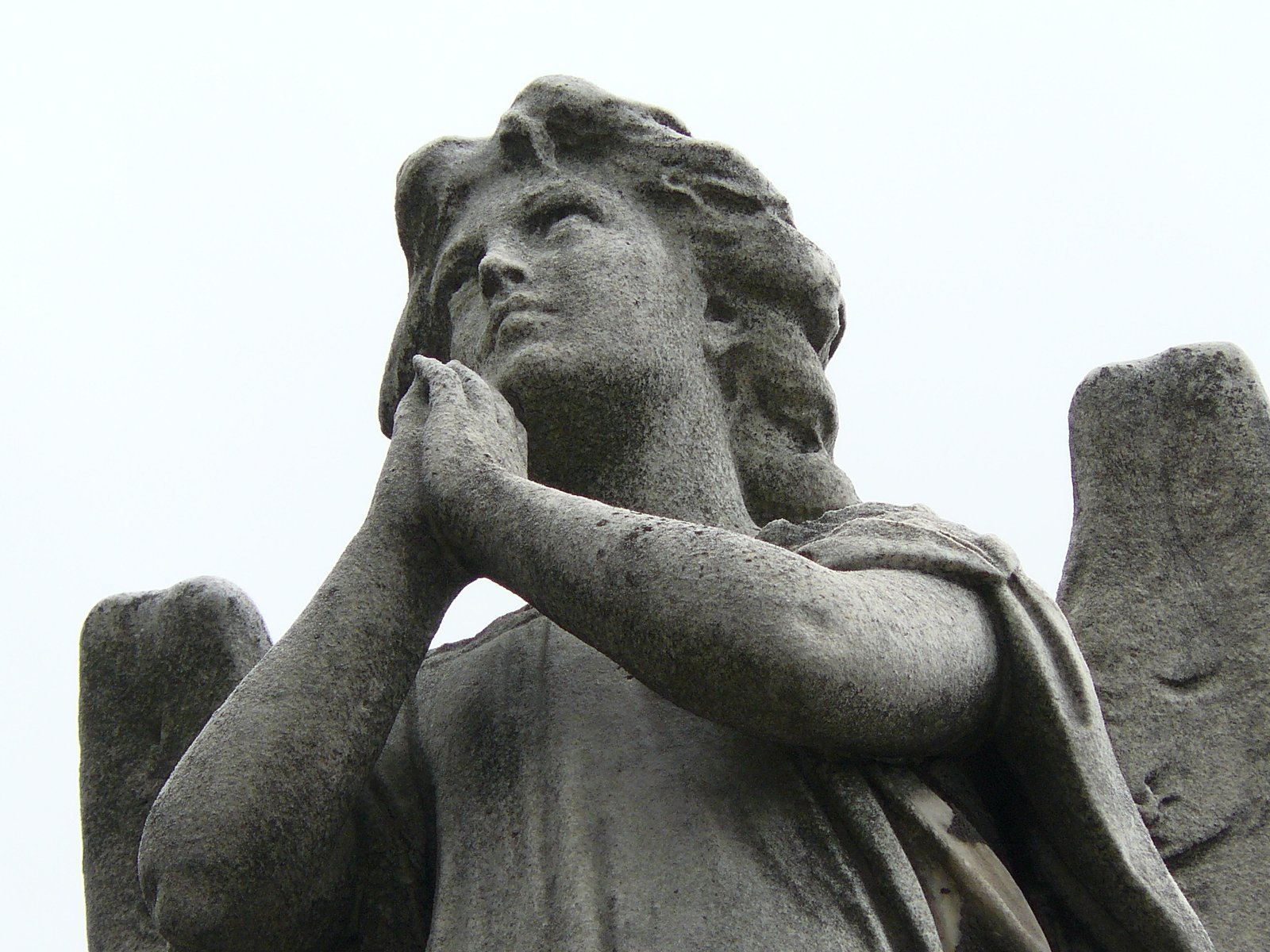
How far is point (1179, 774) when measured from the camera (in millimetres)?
3844

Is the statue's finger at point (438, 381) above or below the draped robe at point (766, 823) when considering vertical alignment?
above

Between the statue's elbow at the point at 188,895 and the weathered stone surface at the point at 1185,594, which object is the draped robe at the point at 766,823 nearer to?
the statue's elbow at the point at 188,895

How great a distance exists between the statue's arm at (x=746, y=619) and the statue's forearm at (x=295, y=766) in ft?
0.59

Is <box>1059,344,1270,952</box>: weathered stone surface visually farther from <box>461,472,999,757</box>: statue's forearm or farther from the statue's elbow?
the statue's elbow

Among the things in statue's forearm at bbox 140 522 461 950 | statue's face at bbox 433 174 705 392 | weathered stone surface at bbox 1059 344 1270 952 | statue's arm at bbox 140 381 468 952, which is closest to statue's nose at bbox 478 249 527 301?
statue's face at bbox 433 174 705 392

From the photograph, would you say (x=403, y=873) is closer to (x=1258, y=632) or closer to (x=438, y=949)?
(x=438, y=949)

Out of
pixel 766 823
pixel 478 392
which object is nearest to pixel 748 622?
pixel 766 823

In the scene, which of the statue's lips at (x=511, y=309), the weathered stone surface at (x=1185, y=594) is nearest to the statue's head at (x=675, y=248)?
the statue's lips at (x=511, y=309)

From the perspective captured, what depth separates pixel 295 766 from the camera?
303 centimetres

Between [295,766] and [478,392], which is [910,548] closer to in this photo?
[478,392]

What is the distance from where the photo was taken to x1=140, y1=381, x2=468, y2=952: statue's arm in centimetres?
297

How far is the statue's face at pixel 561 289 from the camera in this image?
149 inches

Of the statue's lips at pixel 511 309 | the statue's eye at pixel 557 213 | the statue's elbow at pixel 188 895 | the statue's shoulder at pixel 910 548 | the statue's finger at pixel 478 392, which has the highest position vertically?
the statue's eye at pixel 557 213

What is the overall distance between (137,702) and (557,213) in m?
1.54
